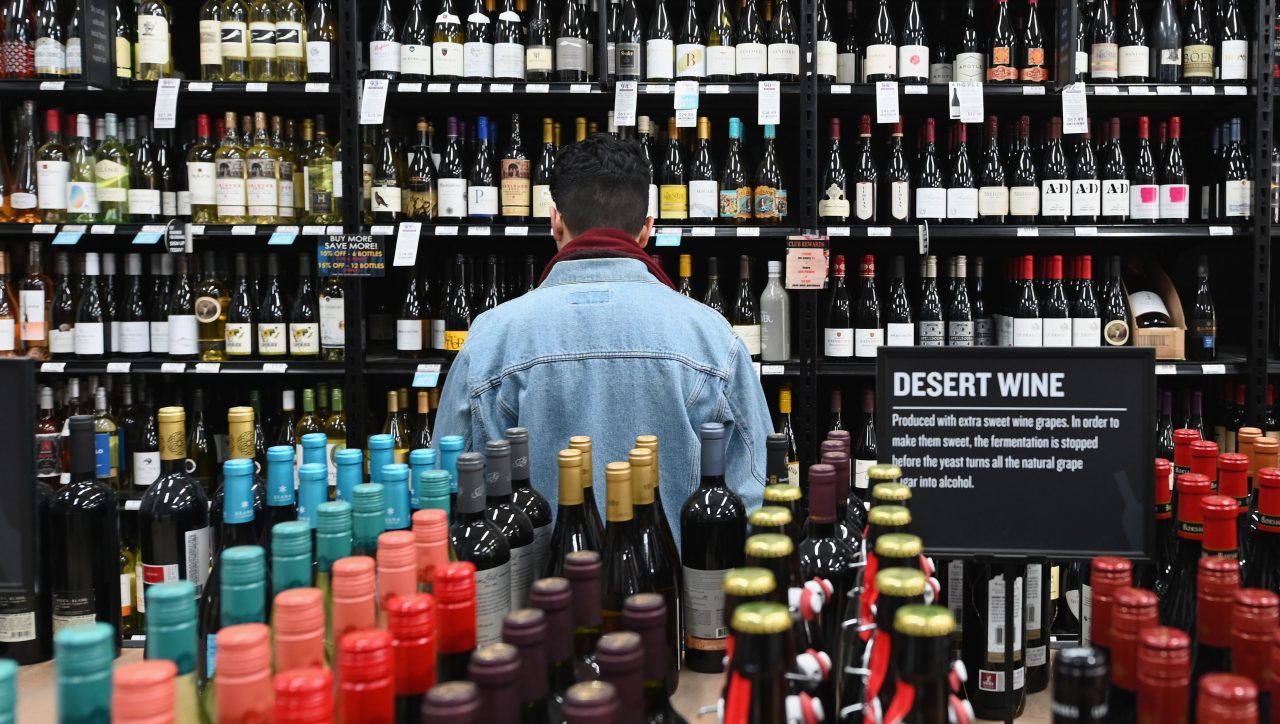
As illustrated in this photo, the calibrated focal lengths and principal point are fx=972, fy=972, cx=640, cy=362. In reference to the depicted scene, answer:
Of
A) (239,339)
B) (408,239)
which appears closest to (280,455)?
(408,239)

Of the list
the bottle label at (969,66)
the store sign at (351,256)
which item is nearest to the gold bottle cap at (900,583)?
the store sign at (351,256)

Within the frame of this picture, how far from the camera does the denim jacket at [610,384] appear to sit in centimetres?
176

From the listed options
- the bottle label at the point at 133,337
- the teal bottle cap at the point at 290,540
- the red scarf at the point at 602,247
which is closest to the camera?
the teal bottle cap at the point at 290,540

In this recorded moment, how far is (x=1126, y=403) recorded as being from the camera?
1123 mm

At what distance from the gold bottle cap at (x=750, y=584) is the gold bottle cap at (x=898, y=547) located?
13 cm

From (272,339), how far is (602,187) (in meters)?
1.70

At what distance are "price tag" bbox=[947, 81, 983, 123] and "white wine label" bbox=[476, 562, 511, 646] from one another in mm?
2507

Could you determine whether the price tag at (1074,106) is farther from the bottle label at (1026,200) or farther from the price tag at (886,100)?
the price tag at (886,100)

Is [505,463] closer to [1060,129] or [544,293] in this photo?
[544,293]

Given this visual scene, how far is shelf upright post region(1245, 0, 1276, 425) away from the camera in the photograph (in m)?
3.07

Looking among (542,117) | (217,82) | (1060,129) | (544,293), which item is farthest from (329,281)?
(1060,129)

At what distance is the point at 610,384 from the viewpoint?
1778mm

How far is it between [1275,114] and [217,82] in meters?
3.48

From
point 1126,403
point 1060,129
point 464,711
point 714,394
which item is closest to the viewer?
point 464,711
